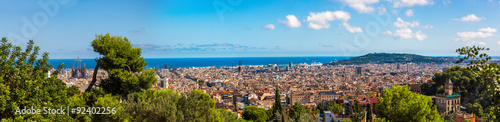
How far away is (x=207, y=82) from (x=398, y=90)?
2165 inches

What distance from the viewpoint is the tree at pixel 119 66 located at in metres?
6.01

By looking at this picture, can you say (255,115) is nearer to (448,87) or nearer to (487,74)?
(487,74)

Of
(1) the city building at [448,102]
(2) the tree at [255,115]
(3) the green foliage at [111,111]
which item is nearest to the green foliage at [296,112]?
(2) the tree at [255,115]

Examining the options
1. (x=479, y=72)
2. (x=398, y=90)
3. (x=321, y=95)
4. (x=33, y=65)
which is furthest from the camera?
(x=321, y=95)

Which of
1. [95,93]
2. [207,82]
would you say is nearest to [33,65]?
[95,93]

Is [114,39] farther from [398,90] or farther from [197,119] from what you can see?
[398,90]

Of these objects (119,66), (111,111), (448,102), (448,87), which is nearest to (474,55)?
(111,111)

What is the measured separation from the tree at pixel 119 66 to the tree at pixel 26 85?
2687 millimetres

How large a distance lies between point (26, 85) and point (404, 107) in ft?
17.9

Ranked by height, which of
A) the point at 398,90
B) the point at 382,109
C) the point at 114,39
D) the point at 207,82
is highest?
the point at 114,39

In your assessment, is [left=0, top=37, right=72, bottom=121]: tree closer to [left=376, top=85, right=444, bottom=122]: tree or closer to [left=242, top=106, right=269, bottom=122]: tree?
[left=376, top=85, right=444, bottom=122]: tree

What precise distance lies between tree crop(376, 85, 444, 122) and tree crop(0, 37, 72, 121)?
507cm

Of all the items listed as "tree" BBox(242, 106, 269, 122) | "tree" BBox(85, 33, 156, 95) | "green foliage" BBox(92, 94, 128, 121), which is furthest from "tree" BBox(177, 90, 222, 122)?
"tree" BBox(242, 106, 269, 122)

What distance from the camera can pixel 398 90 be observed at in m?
5.82
